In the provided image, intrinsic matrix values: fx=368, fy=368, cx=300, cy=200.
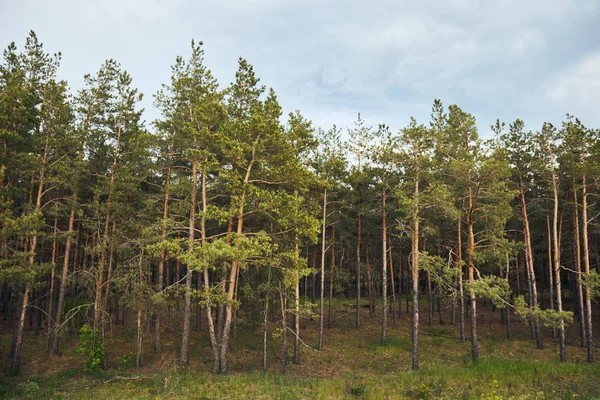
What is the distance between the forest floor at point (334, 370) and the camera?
44.4 ft

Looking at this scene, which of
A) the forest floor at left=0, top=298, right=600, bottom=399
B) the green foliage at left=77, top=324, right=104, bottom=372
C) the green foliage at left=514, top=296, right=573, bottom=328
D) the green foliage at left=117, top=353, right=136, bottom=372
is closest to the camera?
the forest floor at left=0, top=298, right=600, bottom=399

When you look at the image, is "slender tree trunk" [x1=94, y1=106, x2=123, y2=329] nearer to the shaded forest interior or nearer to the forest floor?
the shaded forest interior

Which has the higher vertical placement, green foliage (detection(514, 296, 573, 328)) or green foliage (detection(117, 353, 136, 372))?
green foliage (detection(514, 296, 573, 328))

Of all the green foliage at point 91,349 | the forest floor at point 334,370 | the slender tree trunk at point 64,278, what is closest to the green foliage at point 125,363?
the forest floor at point 334,370

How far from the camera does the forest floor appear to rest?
44.4 ft

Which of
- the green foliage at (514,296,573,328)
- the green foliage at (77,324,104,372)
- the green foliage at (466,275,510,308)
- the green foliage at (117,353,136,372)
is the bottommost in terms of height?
the green foliage at (117,353,136,372)

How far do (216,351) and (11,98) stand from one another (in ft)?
51.0

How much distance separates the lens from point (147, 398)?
1240cm

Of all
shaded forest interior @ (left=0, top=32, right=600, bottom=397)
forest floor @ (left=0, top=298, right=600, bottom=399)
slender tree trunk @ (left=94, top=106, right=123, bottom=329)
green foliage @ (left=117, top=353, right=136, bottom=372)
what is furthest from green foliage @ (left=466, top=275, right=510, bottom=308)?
slender tree trunk @ (left=94, top=106, right=123, bottom=329)

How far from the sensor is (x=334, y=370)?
1961 centimetres

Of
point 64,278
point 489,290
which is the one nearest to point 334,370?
point 489,290

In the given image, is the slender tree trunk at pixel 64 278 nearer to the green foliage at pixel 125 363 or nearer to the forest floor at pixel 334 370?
the forest floor at pixel 334 370

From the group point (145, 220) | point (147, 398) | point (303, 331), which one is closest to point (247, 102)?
point (145, 220)

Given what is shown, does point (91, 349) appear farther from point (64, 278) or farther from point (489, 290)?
point (489, 290)
